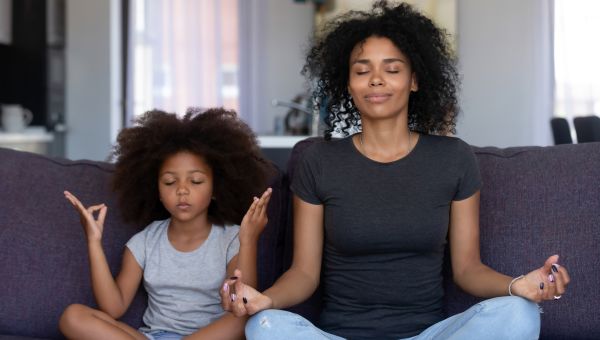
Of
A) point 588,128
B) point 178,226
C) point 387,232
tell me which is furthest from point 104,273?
point 588,128

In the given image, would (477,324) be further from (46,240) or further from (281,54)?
(281,54)

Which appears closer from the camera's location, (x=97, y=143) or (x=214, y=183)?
(x=214, y=183)

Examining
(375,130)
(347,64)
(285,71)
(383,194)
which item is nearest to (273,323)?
(383,194)

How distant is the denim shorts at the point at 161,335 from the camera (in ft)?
6.43

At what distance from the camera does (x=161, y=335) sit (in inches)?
78.0

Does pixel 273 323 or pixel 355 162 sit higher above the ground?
pixel 355 162

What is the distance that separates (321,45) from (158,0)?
509 centimetres

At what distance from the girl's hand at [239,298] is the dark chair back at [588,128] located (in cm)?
245

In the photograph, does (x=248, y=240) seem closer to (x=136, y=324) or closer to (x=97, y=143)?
(x=136, y=324)

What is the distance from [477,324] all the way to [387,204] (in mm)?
383

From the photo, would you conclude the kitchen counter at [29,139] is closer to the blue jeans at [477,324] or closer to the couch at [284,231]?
the couch at [284,231]

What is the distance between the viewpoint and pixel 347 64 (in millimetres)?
1998

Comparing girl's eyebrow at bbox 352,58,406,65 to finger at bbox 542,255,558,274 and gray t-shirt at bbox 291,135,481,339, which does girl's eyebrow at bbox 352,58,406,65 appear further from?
finger at bbox 542,255,558,274

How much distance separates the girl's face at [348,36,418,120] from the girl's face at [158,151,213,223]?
1.37 feet
